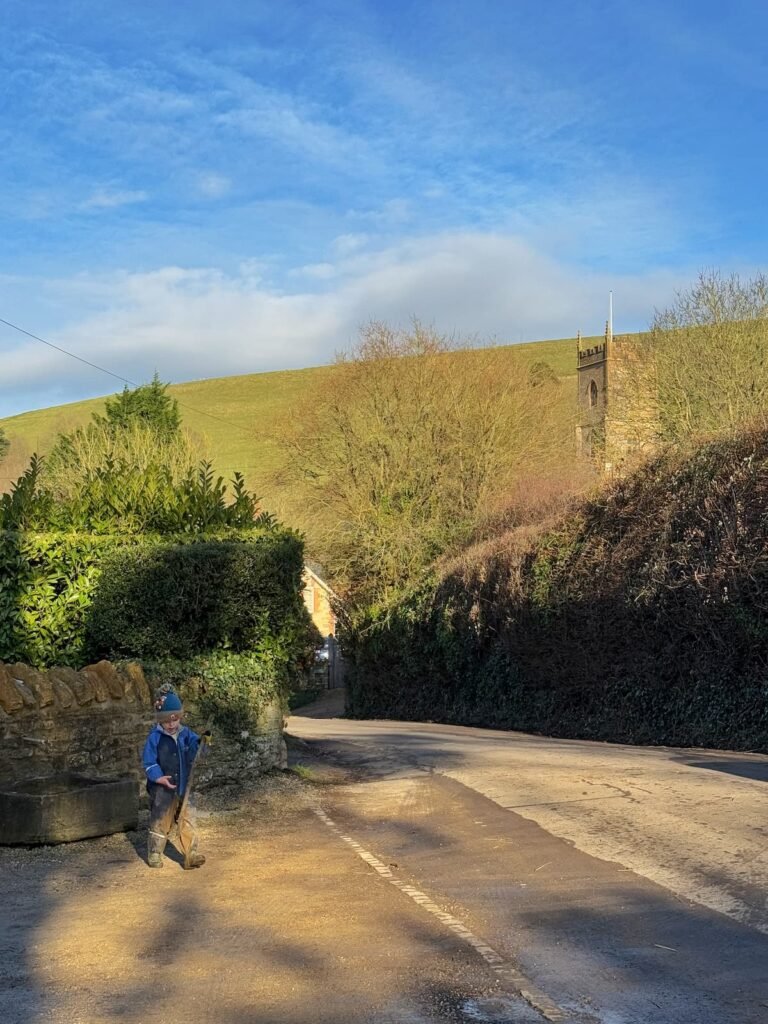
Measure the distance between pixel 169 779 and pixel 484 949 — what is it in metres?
3.28

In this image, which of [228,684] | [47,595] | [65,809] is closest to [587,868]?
[65,809]

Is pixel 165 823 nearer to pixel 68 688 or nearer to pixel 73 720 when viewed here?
pixel 73 720

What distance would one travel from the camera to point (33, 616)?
11.5 meters

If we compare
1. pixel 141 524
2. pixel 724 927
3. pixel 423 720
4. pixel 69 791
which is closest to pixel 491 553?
pixel 423 720

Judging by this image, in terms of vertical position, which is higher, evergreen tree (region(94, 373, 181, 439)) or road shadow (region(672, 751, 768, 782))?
evergreen tree (region(94, 373, 181, 439))

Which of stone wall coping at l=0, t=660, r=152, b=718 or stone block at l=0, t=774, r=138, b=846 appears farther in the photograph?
stone wall coping at l=0, t=660, r=152, b=718

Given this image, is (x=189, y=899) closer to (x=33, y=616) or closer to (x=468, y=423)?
(x=33, y=616)

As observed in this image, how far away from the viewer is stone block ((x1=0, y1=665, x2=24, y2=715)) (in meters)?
8.71

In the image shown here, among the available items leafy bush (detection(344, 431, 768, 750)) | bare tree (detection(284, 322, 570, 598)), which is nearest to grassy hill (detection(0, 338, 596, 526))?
bare tree (detection(284, 322, 570, 598))

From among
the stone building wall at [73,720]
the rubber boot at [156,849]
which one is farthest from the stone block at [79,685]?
the rubber boot at [156,849]

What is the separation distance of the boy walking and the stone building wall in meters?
1.36

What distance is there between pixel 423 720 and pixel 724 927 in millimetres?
20641

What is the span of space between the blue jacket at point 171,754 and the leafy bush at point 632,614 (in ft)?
29.0

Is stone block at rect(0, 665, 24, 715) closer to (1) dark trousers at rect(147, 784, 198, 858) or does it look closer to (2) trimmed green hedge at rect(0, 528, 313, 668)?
(1) dark trousers at rect(147, 784, 198, 858)
